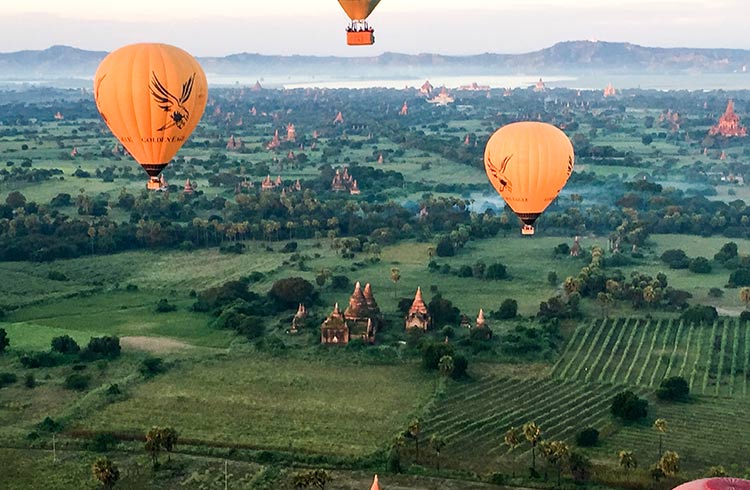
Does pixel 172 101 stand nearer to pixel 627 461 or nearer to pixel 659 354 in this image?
pixel 627 461

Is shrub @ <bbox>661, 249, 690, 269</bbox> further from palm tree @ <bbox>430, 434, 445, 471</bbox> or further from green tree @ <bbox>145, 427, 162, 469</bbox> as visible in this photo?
green tree @ <bbox>145, 427, 162, 469</bbox>

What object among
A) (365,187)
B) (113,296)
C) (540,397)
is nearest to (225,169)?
(365,187)

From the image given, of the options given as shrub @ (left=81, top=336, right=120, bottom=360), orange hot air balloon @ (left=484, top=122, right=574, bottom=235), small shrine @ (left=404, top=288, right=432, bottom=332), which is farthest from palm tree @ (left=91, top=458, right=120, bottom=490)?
small shrine @ (left=404, top=288, right=432, bottom=332)

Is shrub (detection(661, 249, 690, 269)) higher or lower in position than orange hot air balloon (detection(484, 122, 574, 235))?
lower

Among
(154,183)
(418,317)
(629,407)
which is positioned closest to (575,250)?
(418,317)

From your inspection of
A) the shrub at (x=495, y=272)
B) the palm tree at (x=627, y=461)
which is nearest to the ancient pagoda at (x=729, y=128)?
the shrub at (x=495, y=272)


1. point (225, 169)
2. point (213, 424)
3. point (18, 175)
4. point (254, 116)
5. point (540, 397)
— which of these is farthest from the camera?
point (254, 116)

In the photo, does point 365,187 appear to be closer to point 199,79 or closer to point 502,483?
point 199,79

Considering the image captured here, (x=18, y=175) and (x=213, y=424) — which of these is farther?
(x=18, y=175)
